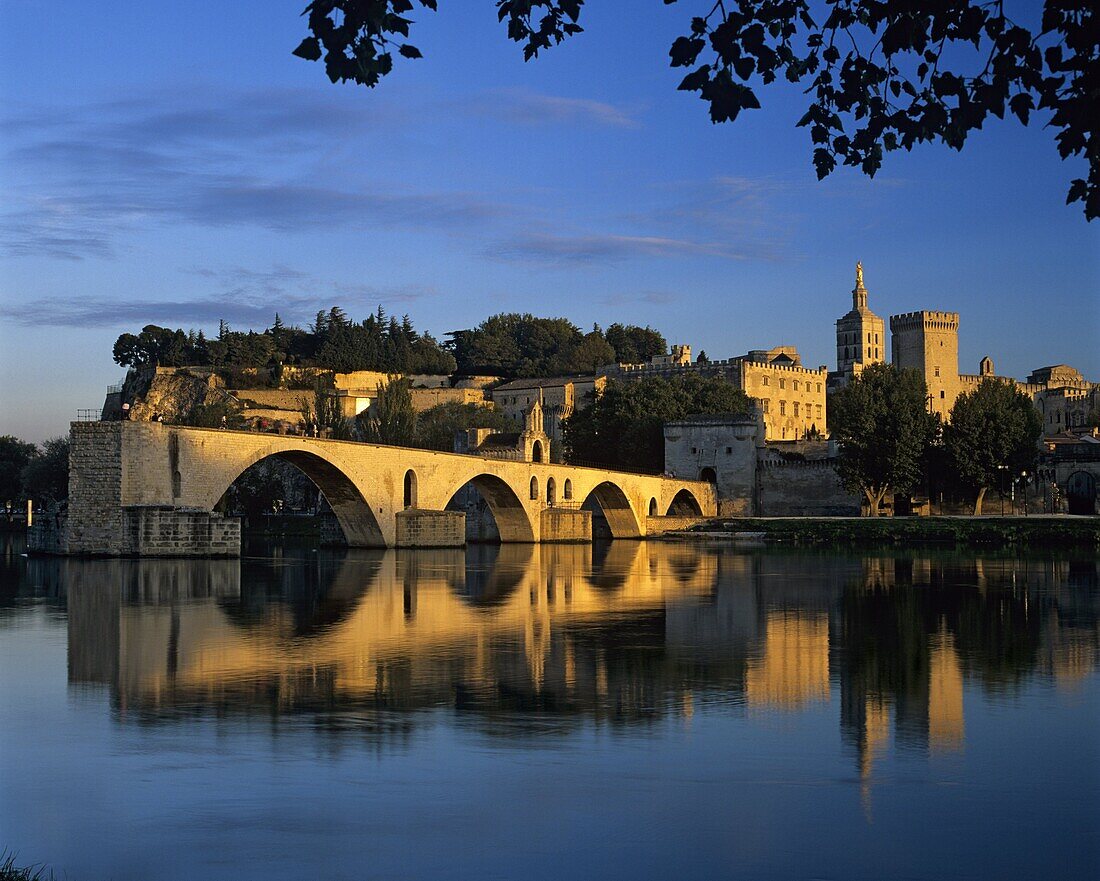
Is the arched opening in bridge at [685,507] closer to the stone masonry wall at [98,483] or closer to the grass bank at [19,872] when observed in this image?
the stone masonry wall at [98,483]

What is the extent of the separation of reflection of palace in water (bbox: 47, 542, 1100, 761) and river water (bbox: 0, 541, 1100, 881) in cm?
9

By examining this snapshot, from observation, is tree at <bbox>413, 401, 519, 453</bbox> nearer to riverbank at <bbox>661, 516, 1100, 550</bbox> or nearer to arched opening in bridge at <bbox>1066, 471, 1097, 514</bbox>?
riverbank at <bbox>661, 516, 1100, 550</bbox>

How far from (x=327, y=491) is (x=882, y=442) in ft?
109

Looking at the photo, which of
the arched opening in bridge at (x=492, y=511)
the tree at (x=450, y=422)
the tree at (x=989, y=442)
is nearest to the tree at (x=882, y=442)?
the tree at (x=989, y=442)

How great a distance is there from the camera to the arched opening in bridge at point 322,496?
4466 centimetres

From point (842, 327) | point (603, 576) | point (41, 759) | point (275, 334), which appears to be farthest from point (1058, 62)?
point (842, 327)

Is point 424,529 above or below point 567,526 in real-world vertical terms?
above

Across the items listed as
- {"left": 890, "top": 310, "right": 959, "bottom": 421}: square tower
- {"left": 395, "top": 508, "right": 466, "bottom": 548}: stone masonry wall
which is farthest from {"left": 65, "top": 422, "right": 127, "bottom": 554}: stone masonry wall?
{"left": 890, "top": 310, "right": 959, "bottom": 421}: square tower

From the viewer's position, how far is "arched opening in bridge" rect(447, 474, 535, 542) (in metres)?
59.7

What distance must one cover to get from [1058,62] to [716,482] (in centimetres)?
7134

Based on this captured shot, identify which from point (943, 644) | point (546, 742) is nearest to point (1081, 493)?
point (943, 644)

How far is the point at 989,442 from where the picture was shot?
67.9 m

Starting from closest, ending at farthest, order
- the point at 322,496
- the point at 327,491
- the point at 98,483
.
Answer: the point at 98,483 → the point at 327,491 → the point at 322,496

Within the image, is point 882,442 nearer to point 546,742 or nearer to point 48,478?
point 48,478
